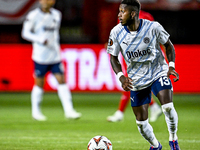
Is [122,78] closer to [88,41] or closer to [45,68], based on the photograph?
[45,68]

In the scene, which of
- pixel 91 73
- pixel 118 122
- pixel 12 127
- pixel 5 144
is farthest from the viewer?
pixel 91 73

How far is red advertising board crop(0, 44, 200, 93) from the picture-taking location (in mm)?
12297

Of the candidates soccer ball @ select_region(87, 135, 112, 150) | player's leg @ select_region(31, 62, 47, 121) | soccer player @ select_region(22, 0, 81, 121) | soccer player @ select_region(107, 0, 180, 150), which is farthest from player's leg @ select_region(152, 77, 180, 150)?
player's leg @ select_region(31, 62, 47, 121)

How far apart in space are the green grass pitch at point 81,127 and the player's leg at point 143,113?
65 cm

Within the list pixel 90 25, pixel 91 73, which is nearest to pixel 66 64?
pixel 91 73

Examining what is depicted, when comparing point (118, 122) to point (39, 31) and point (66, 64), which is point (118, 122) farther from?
point (66, 64)

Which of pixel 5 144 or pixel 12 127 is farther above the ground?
pixel 5 144

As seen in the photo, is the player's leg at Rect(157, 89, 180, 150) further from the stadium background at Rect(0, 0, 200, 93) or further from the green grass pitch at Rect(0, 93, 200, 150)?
the stadium background at Rect(0, 0, 200, 93)

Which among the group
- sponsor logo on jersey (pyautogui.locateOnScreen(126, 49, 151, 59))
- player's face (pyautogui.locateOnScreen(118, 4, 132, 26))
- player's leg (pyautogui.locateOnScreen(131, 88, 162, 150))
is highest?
player's face (pyautogui.locateOnScreen(118, 4, 132, 26))

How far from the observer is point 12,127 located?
763 centimetres

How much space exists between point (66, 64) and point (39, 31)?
3837 millimetres

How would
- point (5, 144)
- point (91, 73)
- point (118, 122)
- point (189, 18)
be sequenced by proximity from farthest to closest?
1. point (189, 18)
2. point (91, 73)
3. point (118, 122)
4. point (5, 144)

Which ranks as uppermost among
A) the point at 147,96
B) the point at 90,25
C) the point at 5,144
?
the point at 147,96

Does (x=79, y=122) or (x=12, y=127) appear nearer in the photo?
(x=12, y=127)
